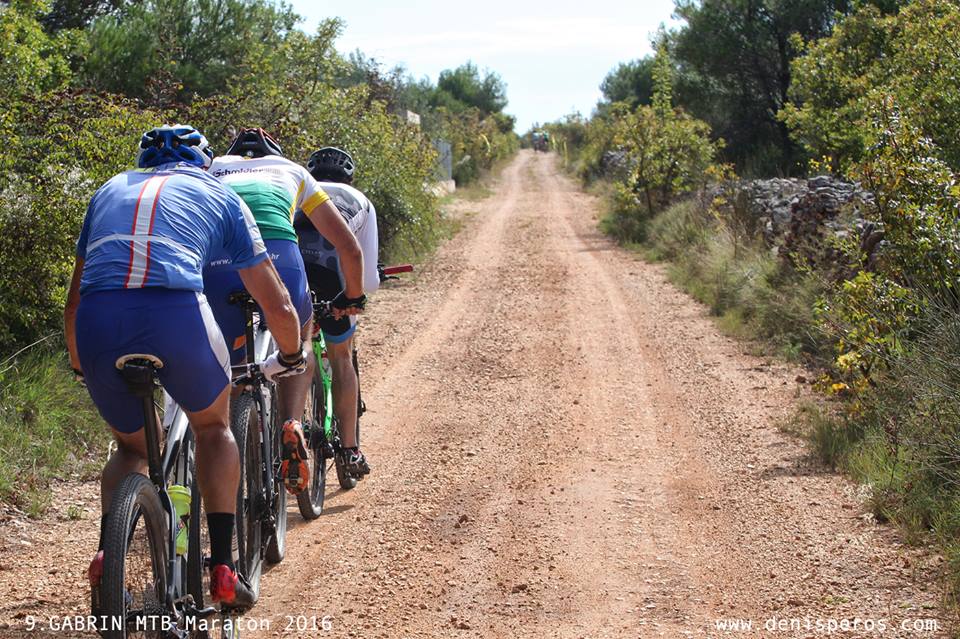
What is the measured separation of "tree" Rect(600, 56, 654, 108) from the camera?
183 feet

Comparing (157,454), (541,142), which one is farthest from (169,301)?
(541,142)

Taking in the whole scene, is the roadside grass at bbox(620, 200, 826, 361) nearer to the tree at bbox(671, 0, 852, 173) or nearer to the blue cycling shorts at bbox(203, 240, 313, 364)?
the blue cycling shorts at bbox(203, 240, 313, 364)

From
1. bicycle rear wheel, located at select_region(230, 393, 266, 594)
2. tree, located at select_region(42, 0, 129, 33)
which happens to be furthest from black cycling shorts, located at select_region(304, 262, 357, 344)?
tree, located at select_region(42, 0, 129, 33)

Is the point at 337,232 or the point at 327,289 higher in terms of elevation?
the point at 337,232

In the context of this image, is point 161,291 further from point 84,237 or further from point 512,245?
point 512,245

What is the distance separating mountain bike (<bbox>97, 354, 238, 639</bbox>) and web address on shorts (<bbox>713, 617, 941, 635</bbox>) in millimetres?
2036

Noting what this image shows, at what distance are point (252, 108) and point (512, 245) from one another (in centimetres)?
840

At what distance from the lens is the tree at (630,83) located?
55656 millimetres

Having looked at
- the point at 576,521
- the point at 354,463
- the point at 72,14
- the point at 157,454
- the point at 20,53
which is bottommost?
the point at 576,521

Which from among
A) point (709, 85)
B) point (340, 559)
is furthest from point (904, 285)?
point (709, 85)

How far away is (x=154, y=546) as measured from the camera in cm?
328

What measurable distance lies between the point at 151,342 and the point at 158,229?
1.18ft

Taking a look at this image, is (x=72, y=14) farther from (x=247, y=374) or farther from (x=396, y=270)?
(x=247, y=374)

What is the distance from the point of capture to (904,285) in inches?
277
